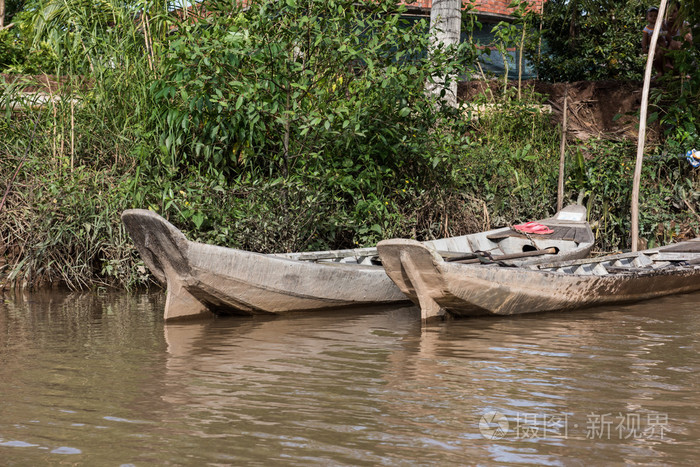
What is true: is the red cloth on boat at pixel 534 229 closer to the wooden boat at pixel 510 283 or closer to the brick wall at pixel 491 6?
the wooden boat at pixel 510 283

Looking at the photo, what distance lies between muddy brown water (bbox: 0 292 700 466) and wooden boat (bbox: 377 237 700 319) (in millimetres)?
166

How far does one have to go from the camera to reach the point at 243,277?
625cm

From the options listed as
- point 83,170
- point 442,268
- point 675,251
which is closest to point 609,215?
point 675,251

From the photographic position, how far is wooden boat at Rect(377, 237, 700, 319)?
597 centimetres

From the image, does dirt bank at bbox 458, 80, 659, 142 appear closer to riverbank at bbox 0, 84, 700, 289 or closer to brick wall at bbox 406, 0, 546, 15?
riverbank at bbox 0, 84, 700, 289

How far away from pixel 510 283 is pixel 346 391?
103 inches

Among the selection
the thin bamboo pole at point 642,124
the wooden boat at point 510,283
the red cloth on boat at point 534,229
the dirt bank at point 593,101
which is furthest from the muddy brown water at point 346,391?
the dirt bank at point 593,101

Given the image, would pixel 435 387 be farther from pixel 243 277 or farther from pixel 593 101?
pixel 593 101

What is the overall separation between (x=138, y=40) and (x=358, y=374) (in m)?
5.71

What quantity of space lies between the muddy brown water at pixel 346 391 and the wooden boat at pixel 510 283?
17 centimetres

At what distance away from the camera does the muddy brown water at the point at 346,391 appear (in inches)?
127

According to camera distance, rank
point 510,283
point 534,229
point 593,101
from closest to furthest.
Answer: point 510,283 → point 534,229 → point 593,101

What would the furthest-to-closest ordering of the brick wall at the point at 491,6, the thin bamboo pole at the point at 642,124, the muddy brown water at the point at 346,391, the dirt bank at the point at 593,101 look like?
the brick wall at the point at 491,6
the dirt bank at the point at 593,101
the thin bamboo pole at the point at 642,124
the muddy brown water at the point at 346,391

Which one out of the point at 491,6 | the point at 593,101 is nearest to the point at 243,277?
the point at 593,101
